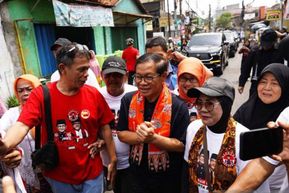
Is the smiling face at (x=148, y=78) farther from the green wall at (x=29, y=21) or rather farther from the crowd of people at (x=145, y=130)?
the green wall at (x=29, y=21)

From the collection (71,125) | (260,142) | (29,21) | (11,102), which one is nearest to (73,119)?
(71,125)

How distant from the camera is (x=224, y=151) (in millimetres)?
1662

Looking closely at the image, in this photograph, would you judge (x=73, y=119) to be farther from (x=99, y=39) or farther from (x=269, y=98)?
(x=99, y=39)

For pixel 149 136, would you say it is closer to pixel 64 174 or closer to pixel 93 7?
pixel 64 174

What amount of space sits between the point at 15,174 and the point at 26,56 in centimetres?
579

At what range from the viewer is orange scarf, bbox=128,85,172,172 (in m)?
2.02

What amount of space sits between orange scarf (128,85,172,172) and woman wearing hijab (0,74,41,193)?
3.03ft

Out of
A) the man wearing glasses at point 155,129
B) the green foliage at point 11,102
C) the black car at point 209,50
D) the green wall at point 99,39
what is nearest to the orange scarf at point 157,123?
the man wearing glasses at point 155,129

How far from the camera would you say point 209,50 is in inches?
476

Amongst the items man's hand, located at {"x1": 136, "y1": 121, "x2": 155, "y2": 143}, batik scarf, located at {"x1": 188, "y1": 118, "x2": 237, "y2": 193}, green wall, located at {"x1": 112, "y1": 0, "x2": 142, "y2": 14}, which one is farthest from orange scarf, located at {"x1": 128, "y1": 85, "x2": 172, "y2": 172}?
green wall, located at {"x1": 112, "y1": 0, "x2": 142, "y2": 14}

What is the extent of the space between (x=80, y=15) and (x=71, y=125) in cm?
675

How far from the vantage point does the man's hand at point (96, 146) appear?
213 cm

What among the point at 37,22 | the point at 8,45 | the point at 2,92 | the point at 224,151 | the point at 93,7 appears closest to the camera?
the point at 224,151

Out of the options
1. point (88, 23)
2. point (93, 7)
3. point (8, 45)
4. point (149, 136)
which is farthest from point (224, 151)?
point (93, 7)
